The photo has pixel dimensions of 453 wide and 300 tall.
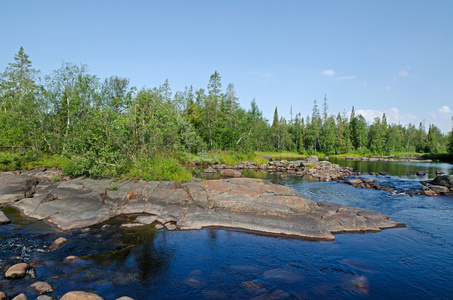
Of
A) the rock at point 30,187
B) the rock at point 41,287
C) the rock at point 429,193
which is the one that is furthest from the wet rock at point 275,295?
the rock at point 429,193

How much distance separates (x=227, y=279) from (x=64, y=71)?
33.7 m

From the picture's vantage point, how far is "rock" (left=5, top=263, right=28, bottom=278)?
8734 mm

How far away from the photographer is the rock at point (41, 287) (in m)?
8.04

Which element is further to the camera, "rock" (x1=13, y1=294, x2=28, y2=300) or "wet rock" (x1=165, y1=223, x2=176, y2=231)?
"wet rock" (x1=165, y1=223, x2=176, y2=231)

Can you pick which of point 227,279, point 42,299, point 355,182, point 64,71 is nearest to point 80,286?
point 42,299

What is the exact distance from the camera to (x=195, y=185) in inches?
715

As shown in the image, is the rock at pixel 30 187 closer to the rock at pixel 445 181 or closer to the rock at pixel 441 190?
the rock at pixel 441 190

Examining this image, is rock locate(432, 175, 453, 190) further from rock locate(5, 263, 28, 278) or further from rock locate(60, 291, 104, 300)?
rock locate(5, 263, 28, 278)

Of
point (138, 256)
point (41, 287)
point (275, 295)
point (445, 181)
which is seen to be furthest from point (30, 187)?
point (445, 181)

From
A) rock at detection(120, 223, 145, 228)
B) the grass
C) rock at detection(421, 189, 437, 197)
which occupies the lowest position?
rock at detection(120, 223, 145, 228)

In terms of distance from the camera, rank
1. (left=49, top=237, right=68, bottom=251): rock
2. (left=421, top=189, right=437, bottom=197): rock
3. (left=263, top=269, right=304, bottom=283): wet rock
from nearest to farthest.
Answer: (left=263, top=269, right=304, bottom=283): wet rock → (left=49, top=237, right=68, bottom=251): rock → (left=421, top=189, right=437, bottom=197): rock

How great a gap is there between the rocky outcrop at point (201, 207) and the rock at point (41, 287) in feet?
18.5

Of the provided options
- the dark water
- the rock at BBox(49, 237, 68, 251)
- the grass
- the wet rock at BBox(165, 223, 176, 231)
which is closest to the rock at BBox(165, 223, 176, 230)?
the wet rock at BBox(165, 223, 176, 231)

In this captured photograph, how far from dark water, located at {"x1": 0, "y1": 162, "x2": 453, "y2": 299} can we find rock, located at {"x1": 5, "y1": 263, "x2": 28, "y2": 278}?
0.25 metres
